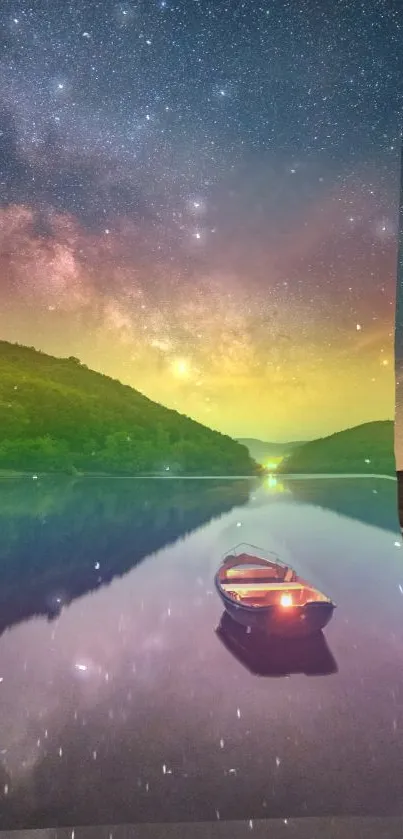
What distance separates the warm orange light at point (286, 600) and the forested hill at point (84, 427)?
1204 inches

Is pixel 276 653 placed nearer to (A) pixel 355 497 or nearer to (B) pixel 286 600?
(B) pixel 286 600

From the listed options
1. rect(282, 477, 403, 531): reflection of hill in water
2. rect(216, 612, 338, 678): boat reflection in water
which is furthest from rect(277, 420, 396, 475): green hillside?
rect(216, 612, 338, 678): boat reflection in water

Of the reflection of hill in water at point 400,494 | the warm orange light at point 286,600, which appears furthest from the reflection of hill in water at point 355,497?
the reflection of hill in water at point 400,494

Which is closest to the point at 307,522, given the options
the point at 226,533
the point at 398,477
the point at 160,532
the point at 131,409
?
the point at 226,533

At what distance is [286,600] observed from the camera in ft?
40.5

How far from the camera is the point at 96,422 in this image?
43438 mm

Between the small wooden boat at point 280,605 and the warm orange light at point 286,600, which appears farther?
the warm orange light at point 286,600

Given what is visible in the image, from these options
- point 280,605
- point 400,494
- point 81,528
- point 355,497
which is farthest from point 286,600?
point 355,497

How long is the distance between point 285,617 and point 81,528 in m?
39.1

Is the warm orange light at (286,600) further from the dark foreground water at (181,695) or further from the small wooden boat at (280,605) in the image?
the dark foreground water at (181,695)

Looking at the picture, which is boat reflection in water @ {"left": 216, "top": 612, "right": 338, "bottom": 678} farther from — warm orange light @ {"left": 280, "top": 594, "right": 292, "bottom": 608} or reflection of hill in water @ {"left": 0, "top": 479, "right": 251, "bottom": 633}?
reflection of hill in water @ {"left": 0, "top": 479, "right": 251, "bottom": 633}

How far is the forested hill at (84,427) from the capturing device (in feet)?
133

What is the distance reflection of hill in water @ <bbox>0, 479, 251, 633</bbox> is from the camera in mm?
29219

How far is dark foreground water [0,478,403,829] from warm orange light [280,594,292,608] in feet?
6.87
